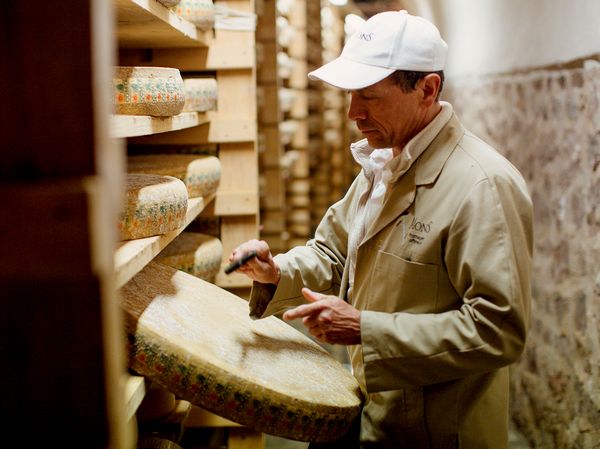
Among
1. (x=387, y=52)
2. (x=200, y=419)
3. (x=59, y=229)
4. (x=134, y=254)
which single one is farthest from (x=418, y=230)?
(x=200, y=419)

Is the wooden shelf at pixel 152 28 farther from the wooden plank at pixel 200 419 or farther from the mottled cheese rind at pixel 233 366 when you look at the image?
the wooden plank at pixel 200 419

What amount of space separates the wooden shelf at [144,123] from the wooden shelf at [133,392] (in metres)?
0.59

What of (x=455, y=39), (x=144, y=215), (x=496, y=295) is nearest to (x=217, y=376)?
(x=144, y=215)

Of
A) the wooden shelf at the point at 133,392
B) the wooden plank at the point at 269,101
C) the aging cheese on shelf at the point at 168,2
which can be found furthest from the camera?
the wooden plank at the point at 269,101

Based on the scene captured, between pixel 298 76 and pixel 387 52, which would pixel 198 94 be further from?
pixel 298 76

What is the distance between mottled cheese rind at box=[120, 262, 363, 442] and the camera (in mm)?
1602

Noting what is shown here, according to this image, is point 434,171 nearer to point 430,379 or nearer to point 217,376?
point 430,379

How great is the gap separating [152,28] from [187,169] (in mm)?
551

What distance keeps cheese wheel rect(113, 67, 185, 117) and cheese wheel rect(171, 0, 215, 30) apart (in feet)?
2.20

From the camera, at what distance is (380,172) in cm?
203

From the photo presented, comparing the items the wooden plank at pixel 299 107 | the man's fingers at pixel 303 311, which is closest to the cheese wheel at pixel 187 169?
the man's fingers at pixel 303 311

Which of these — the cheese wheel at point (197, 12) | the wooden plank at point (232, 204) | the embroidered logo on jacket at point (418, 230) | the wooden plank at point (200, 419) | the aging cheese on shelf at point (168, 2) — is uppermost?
the cheese wheel at point (197, 12)

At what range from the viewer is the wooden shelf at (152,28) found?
2068 millimetres

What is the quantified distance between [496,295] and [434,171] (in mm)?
383
